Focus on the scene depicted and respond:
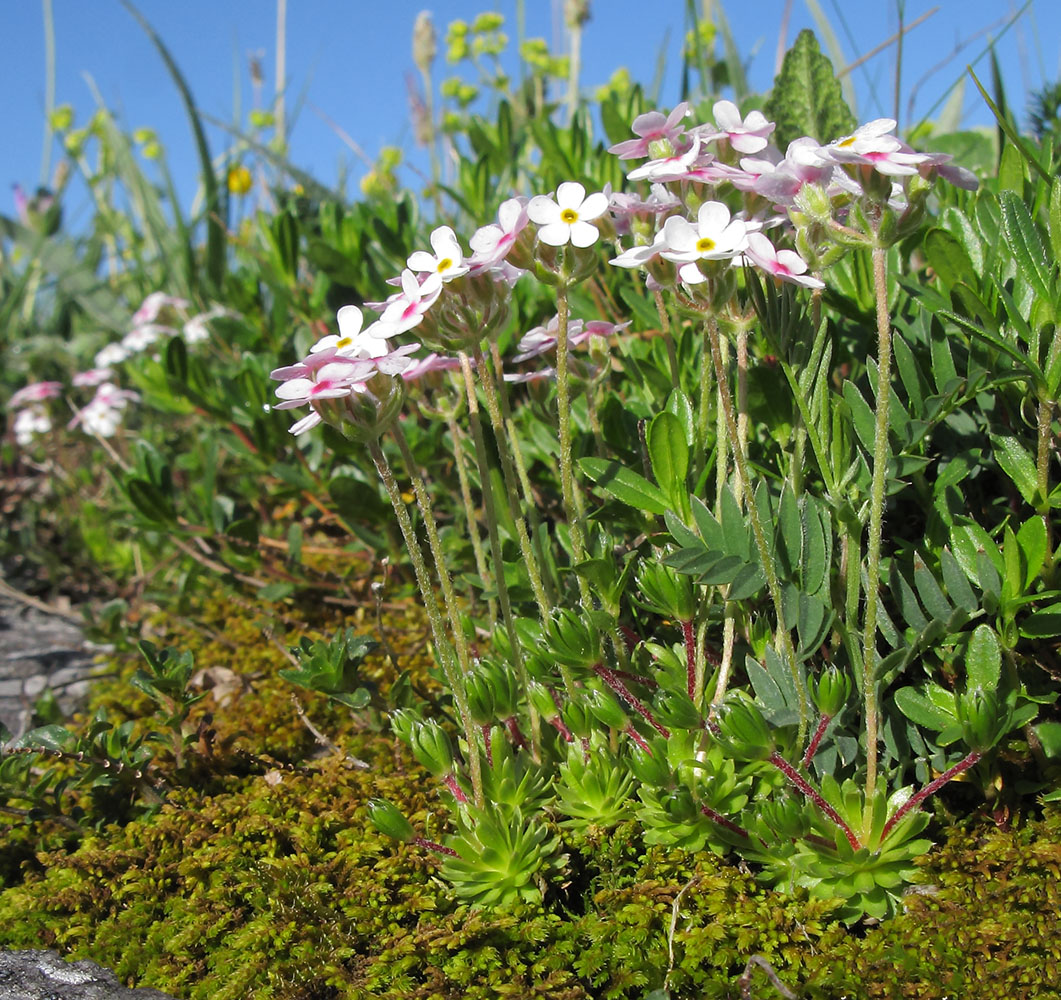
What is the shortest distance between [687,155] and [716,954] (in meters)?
1.18

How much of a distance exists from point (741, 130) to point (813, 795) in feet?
3.38

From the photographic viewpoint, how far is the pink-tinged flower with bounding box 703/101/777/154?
147 cm

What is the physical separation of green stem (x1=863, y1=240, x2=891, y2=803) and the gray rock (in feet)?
3.75

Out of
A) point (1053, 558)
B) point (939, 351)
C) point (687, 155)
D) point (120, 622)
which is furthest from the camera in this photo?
point (120, 622)

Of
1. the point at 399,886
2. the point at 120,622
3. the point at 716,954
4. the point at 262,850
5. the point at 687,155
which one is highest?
the point at 687,155

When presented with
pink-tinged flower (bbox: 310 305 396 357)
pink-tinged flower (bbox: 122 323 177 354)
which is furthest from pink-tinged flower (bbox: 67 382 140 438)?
pink-tinged flower (bbox: 310 305 396 357)

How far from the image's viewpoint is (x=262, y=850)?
1740mm

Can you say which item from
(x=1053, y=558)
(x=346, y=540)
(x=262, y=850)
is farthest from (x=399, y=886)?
(x=346, y=540)

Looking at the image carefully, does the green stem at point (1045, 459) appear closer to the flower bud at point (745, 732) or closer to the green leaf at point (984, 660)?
the green leaf at point (984, 660)

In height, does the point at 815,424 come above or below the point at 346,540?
below

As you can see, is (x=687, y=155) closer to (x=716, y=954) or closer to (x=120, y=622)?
(x=716, y=954)

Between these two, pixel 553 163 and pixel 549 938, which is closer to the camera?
pixel 549 938

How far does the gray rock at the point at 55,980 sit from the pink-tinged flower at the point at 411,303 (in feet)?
3.58

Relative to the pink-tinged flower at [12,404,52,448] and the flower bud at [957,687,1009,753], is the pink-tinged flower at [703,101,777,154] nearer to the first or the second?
the flower bud at [957,687,1009,753]
